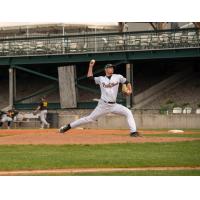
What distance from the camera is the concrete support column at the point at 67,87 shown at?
3434 cm

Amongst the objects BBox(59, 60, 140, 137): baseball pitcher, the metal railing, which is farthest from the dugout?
BBox(59, 60, 140, 137): baseball pitcher

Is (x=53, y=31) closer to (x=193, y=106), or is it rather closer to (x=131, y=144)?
(x=193, y=106)

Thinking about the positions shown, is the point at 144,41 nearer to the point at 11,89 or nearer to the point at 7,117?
the point at 7,117

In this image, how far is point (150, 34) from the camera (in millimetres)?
31406

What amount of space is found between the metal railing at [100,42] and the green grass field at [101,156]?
16396 millimetres

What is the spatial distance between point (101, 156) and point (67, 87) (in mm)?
23245

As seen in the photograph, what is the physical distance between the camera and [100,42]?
33.5 m

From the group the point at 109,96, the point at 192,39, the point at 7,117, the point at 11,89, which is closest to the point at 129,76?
the point at 192,39

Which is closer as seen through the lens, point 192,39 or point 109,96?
point 109,96

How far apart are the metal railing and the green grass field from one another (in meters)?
16.4

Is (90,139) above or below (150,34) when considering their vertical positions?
below

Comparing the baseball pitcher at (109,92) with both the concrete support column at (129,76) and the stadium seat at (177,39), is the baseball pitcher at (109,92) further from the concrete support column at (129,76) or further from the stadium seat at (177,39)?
the concrete support column at (129,76)
